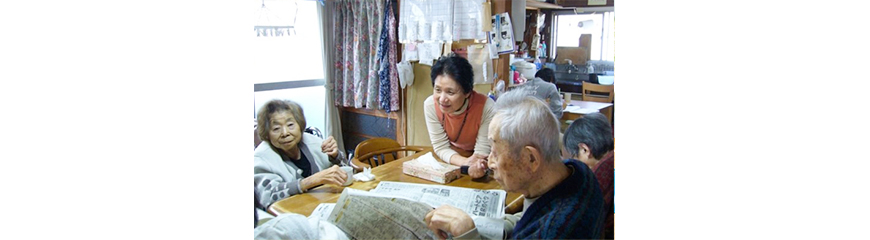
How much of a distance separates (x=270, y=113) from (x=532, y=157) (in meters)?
0.79

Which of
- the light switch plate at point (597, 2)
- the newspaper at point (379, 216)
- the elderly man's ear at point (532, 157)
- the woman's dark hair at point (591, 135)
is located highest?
the light switch plate at point (597, 2)

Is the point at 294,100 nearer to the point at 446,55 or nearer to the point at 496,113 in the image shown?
the point at 446,55

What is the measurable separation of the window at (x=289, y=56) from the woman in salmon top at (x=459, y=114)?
37 centimetres

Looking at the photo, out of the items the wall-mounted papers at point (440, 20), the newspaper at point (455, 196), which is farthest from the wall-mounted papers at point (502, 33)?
the newspaper at point (455, 196)

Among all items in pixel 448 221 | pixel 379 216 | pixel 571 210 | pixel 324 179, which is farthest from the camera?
pixel 324 179

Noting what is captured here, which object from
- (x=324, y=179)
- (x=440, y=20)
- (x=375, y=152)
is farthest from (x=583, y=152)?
(x=324, y=179)

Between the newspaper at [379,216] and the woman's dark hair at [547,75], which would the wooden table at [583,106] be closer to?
the woman's dark hair at [547,75]

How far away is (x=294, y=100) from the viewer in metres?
1.62

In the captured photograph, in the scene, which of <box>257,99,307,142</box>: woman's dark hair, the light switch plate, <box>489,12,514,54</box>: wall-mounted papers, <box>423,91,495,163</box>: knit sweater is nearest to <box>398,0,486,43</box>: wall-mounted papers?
<box>489,12,514,54</box>: wall-mounted papers

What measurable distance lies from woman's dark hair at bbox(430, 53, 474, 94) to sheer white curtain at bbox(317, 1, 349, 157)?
39 centimetres

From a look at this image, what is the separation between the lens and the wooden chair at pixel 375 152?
1633 mm

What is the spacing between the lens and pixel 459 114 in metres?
1.48

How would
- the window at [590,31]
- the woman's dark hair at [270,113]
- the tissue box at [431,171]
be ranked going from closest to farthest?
the window at [590,31] → the tissue box at [431,171] → the woman's dark hair at [270,113]

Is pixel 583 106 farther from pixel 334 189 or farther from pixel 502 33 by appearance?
pixel 334 189
